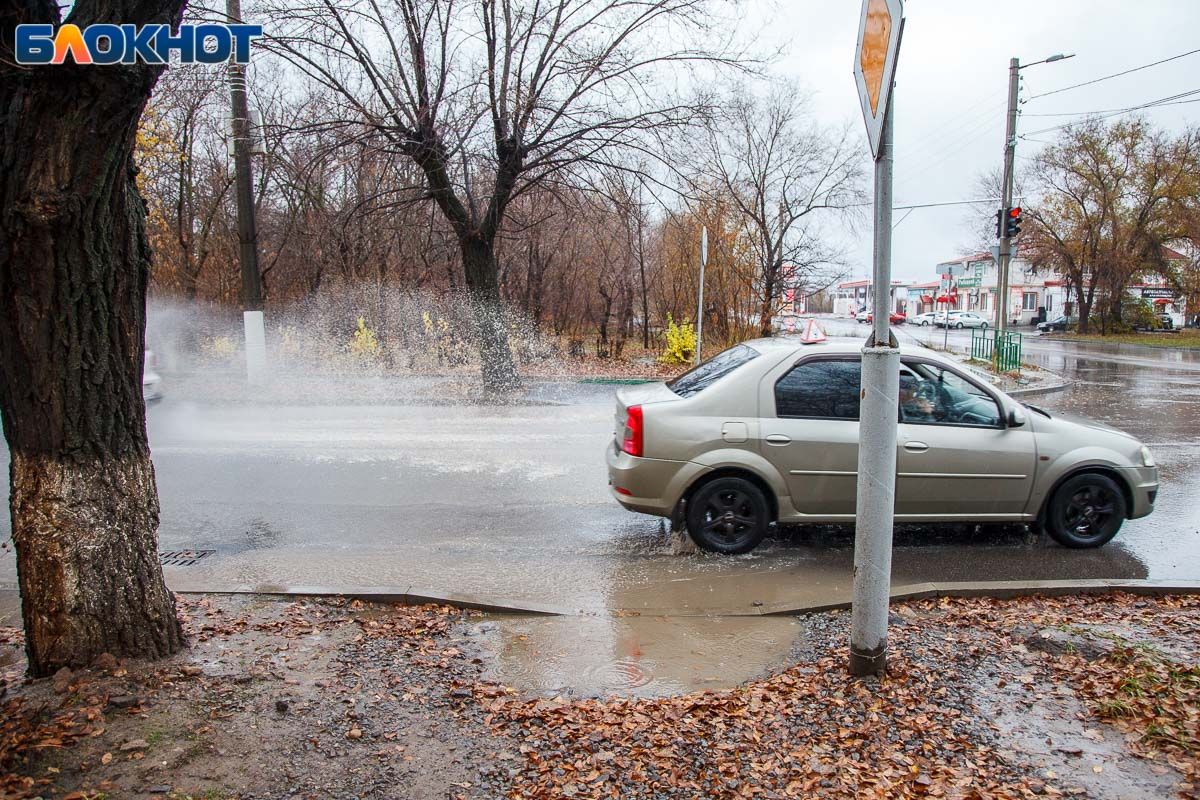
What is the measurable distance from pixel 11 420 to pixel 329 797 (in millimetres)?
2158

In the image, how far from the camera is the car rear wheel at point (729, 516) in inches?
244

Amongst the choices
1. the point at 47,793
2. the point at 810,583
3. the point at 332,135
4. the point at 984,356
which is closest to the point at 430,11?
the point at 332,135

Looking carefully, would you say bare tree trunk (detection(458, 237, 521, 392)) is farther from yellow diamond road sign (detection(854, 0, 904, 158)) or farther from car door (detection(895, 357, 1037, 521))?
yellow diamond road sign (detection(854, 0, 904, 158))

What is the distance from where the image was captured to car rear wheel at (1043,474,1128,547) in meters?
6.43

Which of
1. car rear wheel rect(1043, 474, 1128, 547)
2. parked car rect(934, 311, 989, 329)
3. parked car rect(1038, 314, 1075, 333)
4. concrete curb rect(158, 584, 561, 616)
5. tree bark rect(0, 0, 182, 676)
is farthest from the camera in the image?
parked car rect(934, 311, 989, 329)

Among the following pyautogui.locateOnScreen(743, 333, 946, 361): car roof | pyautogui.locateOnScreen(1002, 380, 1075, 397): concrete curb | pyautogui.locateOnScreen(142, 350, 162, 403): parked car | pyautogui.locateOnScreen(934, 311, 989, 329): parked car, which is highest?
pyautogui.locateOnScreen(934, 311, 989, 329): parked car

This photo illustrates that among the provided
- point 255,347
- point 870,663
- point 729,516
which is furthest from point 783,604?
point 255,347

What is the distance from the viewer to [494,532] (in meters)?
6.84

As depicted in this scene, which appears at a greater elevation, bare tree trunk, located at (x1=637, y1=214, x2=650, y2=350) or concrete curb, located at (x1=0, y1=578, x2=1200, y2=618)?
bare tree trunk, located at (x1=637, y1=214, x2=650, y2=350)

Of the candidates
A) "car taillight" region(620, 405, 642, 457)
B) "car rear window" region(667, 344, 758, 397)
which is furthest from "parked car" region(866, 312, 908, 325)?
"car taillight" region(620, 405, 642, 457)

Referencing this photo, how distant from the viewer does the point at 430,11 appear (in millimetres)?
13828

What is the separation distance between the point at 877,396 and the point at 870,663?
4.36 ft

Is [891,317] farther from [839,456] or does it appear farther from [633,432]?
[633,432]

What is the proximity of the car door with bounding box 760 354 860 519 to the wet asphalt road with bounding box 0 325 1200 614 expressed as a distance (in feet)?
1.69
